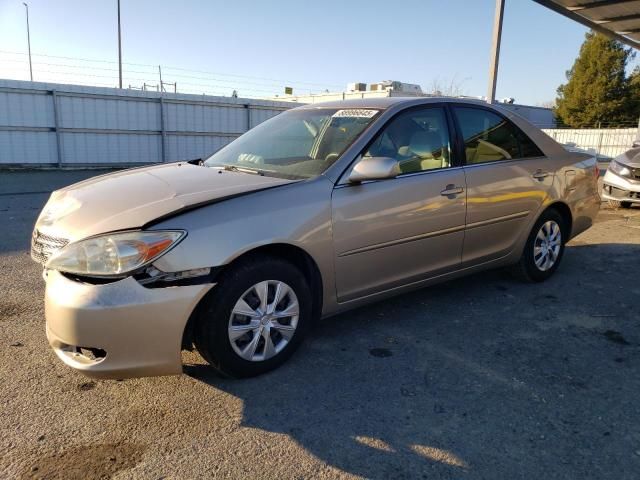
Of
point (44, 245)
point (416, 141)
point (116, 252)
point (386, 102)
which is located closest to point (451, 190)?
point (416, 141)

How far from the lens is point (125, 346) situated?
256 centimetres

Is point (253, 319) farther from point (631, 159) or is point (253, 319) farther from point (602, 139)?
point (602, 139)

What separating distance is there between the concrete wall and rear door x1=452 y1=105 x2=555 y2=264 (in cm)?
1398

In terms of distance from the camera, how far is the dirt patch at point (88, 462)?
223cm

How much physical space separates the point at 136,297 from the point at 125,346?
0.26 metres

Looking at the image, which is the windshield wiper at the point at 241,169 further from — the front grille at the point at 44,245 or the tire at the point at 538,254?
the tire at the point at 538,254

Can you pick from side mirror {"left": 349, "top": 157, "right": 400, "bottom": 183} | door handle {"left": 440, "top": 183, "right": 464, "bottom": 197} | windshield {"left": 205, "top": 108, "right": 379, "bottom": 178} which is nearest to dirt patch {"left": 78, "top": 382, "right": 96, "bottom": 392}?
windshield {"left": 205, "top": 108, "right": 379, "bottom": 178}

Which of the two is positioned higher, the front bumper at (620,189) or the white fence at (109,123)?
the white fence at (109,123)

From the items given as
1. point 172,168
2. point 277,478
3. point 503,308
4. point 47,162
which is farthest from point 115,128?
point 277,478

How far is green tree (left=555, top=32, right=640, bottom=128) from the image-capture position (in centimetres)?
3525

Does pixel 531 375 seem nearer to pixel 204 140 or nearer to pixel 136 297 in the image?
pixel 136 297

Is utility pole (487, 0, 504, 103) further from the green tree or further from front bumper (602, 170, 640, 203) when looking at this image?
the green tree

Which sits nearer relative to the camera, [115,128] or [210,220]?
[210,220]

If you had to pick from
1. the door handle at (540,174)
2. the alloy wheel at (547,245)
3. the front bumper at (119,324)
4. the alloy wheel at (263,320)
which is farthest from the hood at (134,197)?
the alloy wheel at (547,245)
